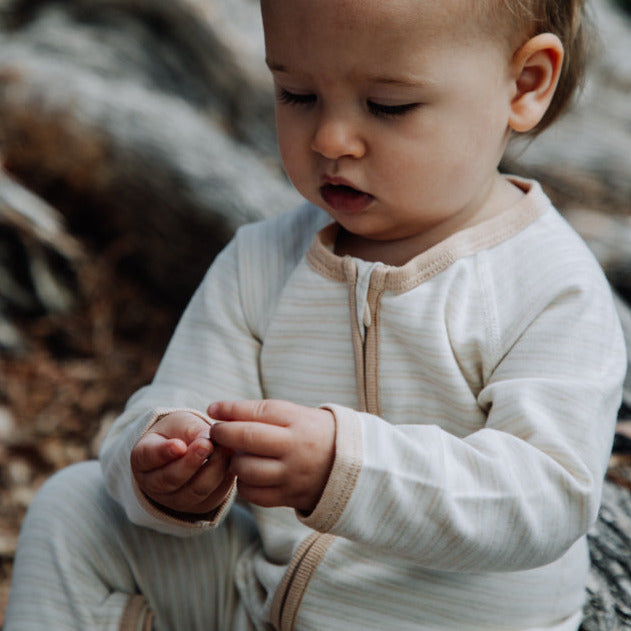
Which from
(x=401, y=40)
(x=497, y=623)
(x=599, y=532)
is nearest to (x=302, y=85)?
(x=401, y=40)

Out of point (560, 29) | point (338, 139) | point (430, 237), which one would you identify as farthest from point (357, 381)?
point (560, 29)

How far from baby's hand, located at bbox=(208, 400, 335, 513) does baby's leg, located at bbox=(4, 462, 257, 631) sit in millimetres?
437

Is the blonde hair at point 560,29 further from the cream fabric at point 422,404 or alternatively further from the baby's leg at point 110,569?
the baby's leg at point 110,569

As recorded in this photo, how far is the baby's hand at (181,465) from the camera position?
4.33ft

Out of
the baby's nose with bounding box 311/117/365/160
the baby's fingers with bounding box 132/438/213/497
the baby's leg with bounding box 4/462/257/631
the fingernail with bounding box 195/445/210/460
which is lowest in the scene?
the baby's leg with bounding box 4/462/257/631

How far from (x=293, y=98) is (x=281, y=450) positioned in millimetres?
554

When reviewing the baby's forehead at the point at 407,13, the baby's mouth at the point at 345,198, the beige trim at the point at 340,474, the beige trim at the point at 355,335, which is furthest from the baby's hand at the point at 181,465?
the baby's forehead at the point at 407,13

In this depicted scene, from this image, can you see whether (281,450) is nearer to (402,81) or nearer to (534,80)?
(402,81)

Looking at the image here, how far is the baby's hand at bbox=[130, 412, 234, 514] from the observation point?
4.33 ft

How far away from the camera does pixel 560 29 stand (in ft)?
4.92

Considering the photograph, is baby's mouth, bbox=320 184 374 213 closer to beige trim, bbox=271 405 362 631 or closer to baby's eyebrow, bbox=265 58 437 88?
baby's eyebrow, bbox=265 58 437 88

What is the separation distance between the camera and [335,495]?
4.00 ft

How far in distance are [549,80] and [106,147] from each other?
1.79 m

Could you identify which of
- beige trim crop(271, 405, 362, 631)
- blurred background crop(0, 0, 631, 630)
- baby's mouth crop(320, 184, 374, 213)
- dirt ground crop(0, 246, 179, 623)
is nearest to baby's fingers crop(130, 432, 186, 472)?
beige trim crop(271, 405, 362, 631)
